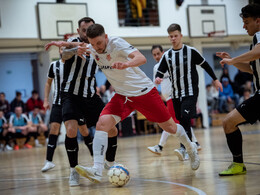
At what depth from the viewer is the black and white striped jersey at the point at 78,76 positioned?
5.39m

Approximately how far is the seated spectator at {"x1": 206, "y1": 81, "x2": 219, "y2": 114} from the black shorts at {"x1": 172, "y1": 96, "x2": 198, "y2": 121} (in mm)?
12166

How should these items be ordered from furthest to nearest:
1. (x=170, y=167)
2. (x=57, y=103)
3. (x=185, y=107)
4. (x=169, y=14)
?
1. (x=169, y=14)
2. (x=57, y=103)
3. (x=185, y=107)
4. (x=170, y=167)

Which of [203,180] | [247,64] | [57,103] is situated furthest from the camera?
[57,103]

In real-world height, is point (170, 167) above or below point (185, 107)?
below

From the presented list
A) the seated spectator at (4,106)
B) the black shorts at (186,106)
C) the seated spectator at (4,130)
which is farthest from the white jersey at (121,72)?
the seated spectator at (4,106)

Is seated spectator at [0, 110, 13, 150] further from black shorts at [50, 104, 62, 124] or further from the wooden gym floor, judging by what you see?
the wooden gym floor

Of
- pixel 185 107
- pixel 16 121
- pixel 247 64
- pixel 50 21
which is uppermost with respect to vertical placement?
pixel 50 21

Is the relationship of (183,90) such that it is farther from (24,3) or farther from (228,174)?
(24,3)

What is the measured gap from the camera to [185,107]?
6.62 meters

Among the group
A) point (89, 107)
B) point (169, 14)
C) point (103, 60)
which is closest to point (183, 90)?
point (89, 107)

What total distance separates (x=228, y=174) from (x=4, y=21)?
11541mm

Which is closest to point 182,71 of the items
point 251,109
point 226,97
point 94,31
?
point 251,109

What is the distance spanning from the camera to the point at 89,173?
444 cm

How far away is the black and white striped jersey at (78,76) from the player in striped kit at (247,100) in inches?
72.4
